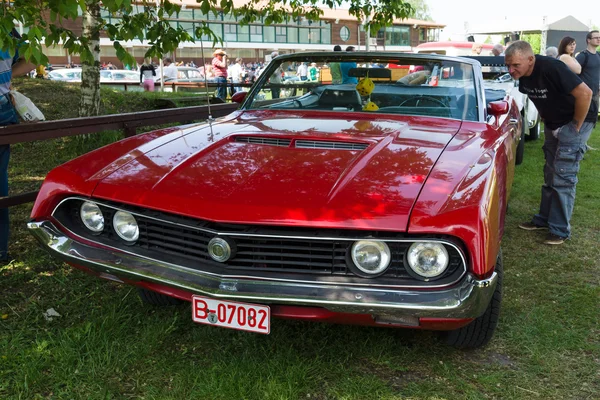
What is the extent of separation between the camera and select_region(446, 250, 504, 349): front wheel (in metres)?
2.71

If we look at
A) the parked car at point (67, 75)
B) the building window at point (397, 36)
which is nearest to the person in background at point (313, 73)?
the parked car at point (67, 75)

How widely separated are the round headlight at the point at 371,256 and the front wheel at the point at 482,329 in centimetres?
73

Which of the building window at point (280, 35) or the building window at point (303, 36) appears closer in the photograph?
the building window at point (280, 35)

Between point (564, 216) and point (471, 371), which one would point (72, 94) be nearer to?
point (564, 216)

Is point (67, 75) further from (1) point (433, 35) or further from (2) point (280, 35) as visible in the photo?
(1) point (433, 35)

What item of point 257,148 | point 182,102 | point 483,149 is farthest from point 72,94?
point 483,149

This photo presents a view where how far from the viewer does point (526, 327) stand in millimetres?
3088

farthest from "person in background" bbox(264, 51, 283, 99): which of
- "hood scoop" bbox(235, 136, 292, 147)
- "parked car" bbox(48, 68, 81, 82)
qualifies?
"parked car" bbox(48, 68, 81, 82)

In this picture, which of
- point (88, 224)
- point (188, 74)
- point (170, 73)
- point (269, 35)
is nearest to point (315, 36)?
point (269, 35)

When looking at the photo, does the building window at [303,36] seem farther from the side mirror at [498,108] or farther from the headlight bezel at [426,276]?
the headlight bezel at [426,276]

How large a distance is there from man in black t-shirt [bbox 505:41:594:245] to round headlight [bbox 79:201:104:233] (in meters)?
3.23

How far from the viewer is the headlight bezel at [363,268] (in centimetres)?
224

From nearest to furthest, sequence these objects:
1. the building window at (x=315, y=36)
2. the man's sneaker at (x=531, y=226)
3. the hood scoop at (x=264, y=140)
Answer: the hood scoop at (x=264, y=140) → the man's sneaker at (x=531, y=226) → the building window at (x=315, y=36)

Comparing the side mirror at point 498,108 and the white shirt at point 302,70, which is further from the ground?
the white shirt at point 302,70
